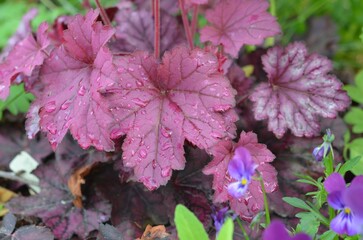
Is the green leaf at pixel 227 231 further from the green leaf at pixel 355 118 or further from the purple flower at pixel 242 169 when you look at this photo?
the green leaf at pixel 355 118

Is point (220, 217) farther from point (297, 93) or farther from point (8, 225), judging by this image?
point (8, 225)

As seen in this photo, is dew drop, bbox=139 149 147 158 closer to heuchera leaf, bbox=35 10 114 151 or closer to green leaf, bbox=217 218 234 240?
heuchera leaf, bbox=35 10 114 151

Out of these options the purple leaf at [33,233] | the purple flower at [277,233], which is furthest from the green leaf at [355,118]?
the purple leaf at [33,233]

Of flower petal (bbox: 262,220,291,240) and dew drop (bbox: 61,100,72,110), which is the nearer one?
flower petal (bbox: 262,220,291,240)

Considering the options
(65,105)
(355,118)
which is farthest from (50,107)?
(355,118)

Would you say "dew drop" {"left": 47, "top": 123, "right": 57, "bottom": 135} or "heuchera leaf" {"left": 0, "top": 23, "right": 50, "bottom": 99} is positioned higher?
"heuchera leaf" {"left": 0, "top": 23, "right": 50, "bottom": 99}

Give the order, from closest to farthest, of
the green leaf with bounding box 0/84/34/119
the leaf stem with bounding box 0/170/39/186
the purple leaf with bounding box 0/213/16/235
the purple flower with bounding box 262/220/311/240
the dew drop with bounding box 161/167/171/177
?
the purple flower with bounding box 262/220/311/240 < the dew drop with bounding box 161/167/171/177 < the purple leaf with bounding box 0/213/16/235 < the leaf stem with bounding box 0/170/39/186 < the green leaf with bounding box 0/84/34/119

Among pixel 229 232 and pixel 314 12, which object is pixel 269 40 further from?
pixel 229 232

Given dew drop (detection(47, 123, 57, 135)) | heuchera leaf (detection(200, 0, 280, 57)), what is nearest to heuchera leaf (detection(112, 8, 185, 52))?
heuchera leaf (detection(200, 0, 280, 57))

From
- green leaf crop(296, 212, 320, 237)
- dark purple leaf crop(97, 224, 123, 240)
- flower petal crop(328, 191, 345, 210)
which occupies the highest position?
flower petal crop(328, 191, 345, 210)
